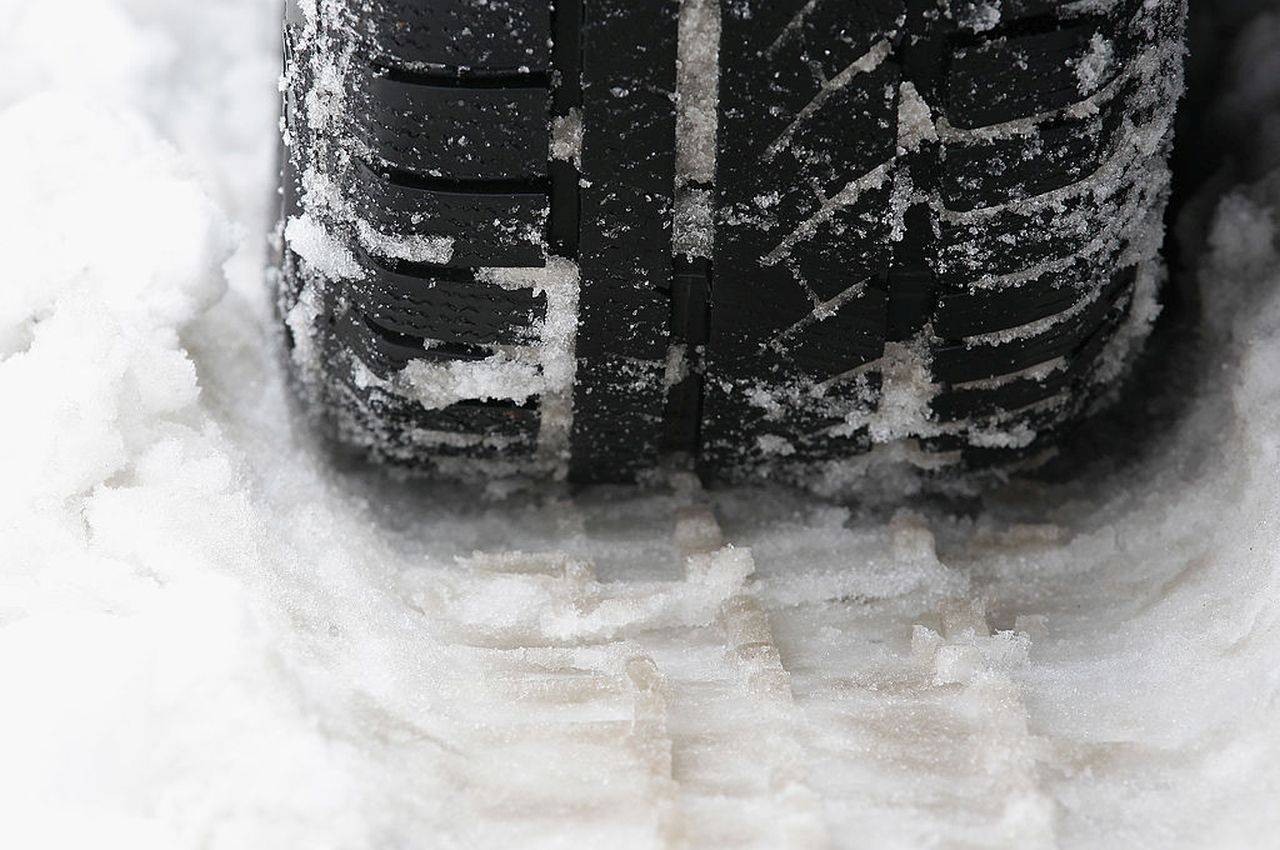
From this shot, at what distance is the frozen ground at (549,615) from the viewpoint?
1071 millimetres

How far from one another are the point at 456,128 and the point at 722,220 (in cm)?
23

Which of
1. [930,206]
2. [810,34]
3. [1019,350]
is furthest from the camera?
[1019,350]

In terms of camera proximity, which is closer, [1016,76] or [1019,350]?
[1016,76]

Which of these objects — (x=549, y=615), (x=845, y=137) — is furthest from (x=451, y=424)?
(x=845, y=137)

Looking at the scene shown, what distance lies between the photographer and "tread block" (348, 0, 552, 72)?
1.10 m

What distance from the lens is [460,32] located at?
111 cm

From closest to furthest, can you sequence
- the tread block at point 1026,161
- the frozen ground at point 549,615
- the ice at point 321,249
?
the frozen ground at point 549,615, the tread block at point 1026,161, the ice at point 321,249

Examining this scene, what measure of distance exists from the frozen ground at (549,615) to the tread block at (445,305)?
219mm

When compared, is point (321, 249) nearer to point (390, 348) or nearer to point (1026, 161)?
point (390, 348)

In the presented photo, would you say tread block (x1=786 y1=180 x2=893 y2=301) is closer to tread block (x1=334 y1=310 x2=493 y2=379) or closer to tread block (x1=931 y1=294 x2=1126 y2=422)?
tread block (x1=931 y1=294 x2=1126 y2=422)

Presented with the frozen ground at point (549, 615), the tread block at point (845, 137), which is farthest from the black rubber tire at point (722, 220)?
the frozen ground at point (549, 615)

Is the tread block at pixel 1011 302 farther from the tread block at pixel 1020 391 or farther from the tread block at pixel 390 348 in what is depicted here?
the tread block at pixel 390 348

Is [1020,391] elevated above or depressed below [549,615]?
above

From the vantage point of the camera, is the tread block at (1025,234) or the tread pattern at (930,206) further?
the tread block at (1025,234)
